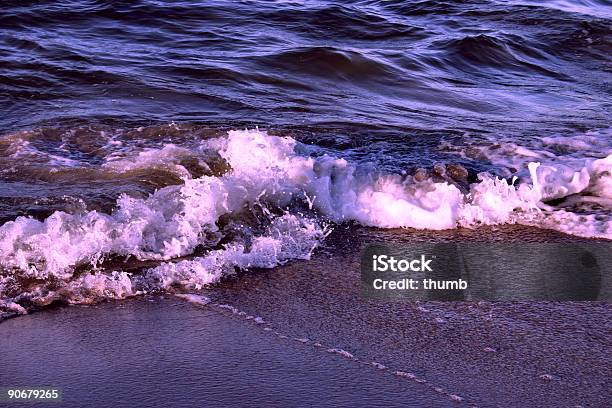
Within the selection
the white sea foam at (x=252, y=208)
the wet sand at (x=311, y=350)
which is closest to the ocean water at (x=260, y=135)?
the white sea foam at (x=252, y=208)

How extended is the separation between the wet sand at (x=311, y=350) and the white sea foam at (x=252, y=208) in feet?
0.74

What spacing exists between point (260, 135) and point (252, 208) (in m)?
0.88

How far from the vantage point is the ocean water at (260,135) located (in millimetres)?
4051

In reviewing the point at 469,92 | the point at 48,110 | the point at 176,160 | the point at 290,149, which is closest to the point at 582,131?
the point at 469,92

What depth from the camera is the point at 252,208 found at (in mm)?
4562

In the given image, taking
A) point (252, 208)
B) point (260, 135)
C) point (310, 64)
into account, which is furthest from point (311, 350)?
point (310, 64)

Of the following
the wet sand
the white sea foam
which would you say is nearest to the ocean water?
the white sea foam

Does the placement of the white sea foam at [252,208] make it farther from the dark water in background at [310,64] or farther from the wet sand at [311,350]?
the dark water in background at [310,64]

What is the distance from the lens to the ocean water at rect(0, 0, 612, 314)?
405 centimetres

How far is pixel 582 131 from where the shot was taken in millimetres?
6336

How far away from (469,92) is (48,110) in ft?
11.9

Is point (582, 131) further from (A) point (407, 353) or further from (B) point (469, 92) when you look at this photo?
(A) point (407, 353)

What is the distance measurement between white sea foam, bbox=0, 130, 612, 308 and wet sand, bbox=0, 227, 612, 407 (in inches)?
8.9

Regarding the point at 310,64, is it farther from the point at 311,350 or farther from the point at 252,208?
the point at 311,350
